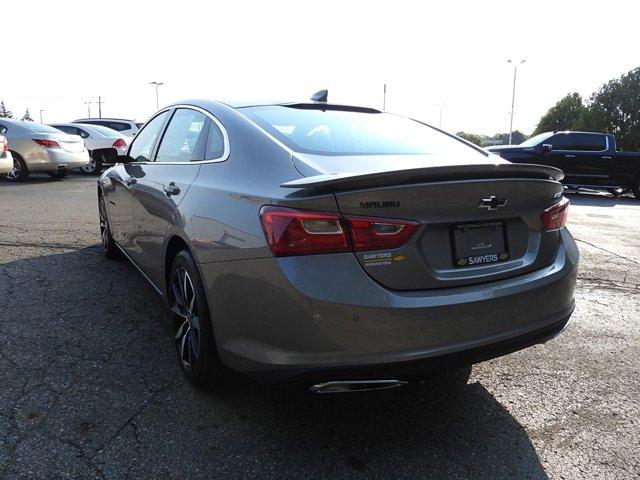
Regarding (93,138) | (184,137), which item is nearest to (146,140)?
(184,137)

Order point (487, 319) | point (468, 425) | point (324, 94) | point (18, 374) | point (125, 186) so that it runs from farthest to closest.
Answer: point (125, 186), point (324, 94), point (18, 374), point (468, 425), point (487, 319)

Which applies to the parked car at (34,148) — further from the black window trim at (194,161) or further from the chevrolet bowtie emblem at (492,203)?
the chevrolet bowtie emblem at (492,203)

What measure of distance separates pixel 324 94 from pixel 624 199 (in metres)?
13.8

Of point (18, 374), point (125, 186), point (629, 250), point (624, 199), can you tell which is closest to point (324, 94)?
point (125, 186)

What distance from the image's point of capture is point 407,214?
2.01 meters

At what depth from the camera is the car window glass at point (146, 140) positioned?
155 inches

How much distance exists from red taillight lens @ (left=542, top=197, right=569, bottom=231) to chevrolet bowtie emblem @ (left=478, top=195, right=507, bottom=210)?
1.12 ft

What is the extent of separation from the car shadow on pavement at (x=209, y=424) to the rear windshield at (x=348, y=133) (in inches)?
46.7

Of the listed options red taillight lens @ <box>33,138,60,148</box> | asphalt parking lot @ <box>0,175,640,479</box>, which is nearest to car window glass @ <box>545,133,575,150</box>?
asphalt parking lot @ <box>0,175,640,479</box>

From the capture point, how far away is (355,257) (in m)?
1.95

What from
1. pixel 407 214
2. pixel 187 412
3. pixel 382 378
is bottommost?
pixel 187 412

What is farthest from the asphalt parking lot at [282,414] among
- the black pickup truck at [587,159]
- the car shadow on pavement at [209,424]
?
the black pickup truck at [587,159]

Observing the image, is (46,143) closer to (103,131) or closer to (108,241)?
(103,131)

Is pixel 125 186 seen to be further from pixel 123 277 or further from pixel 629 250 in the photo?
pixel 629 250
